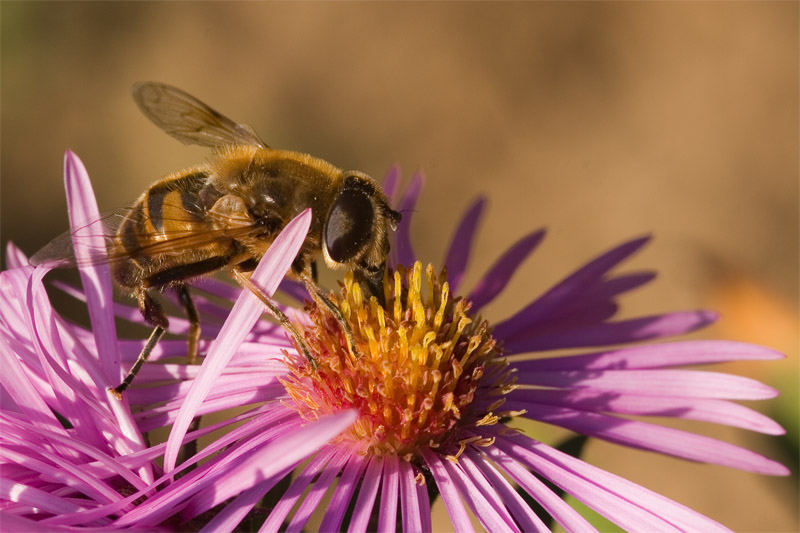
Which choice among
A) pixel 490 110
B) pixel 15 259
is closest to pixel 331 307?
pixel 15 259

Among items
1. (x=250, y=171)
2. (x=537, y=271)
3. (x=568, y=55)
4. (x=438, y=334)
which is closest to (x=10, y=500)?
(x=250, y=171)

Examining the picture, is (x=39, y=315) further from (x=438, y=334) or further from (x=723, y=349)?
(x=723, y=349)

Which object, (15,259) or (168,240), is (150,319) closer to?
(168,240)

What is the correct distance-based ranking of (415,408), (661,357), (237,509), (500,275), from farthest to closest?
(500,275)
(661,357)
(415,408)
(237,509)

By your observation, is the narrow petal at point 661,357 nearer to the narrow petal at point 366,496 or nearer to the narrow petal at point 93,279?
the narrow petal at point 366,496

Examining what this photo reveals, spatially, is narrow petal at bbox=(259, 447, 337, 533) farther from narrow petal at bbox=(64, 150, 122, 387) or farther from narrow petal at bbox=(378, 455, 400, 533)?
narrow petal at bbox=(64, 150, 122, 387)

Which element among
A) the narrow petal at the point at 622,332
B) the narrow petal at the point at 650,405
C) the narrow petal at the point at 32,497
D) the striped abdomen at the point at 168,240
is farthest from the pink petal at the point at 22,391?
the narrow petal at the point at 622,332
